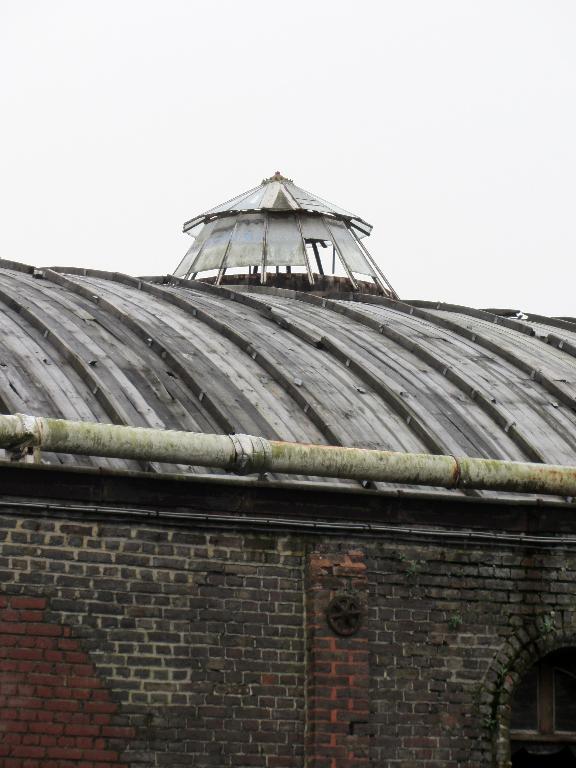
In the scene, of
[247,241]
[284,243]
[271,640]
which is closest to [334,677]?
[271,640]

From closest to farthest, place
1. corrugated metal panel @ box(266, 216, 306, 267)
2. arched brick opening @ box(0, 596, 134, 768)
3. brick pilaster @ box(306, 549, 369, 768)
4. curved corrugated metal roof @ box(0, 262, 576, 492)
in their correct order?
arched brick opening @ box(0, 596, 134, 768) → brick pilaster @ box(306, 549, 369, 768) → curved corrugated metal roof @ box(0, 262, 576, 492) → corrugated metal panel @ box(266, 216, 306, 267)

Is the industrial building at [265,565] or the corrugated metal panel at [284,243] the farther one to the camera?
the corrugated metal panel at [284,243]

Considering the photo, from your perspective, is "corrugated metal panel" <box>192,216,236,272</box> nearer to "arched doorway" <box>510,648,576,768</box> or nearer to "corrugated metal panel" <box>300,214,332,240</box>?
"corrugated metal panel" <box>300,214,332,240</box>

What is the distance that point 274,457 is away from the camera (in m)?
14.1

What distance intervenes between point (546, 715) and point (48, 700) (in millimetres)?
5148

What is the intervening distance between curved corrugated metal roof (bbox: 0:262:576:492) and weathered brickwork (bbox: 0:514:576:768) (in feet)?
4.09

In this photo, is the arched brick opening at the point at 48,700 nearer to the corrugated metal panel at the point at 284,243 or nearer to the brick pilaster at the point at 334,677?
the brick pilaster at the point at 334,677

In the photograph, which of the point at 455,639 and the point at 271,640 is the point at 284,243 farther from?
the point at 271,640

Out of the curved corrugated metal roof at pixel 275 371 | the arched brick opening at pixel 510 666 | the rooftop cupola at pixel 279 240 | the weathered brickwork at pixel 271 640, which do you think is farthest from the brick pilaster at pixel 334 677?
the rooftop cupola at pixel 279 240

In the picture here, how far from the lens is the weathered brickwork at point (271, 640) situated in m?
13.5

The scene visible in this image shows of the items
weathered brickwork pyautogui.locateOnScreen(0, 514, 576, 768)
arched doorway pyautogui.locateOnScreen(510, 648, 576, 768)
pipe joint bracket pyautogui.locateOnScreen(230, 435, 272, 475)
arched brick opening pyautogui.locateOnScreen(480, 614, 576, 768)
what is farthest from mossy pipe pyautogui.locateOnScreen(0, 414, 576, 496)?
arched doorway pyautogui.locateOnScreen(510, 648, 576, 768)

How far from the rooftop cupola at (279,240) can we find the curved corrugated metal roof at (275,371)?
185 inches

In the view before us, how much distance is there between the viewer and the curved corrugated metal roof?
15859 mm

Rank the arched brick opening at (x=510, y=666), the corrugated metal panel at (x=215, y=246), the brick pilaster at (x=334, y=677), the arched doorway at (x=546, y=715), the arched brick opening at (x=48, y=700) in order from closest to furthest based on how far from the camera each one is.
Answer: the arched brick opening at (x=48, y=700)
the brick pilaster at (x=334, y=677)
the arched brick opening at (x=510, y=666)
the arched doorway at (x=546, y=715)
the corrugated metal panel at (x=215, y=246)
